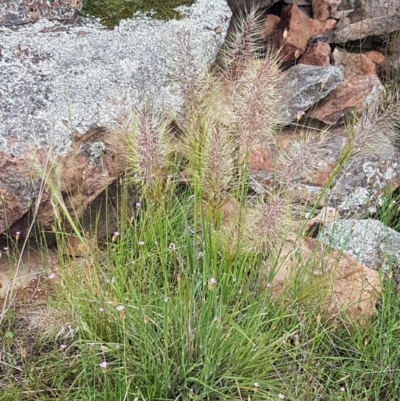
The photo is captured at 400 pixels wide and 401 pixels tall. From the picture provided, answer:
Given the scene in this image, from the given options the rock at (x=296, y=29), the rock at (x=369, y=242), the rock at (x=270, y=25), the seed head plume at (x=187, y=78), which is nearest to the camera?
the seed head plume at (x=187, y=78)

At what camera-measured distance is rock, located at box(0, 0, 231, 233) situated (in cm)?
262

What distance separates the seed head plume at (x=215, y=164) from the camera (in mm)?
1896

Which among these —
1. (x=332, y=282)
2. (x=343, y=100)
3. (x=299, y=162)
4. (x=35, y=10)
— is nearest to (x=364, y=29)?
(x=343, y=100)

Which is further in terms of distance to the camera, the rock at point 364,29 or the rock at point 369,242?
the rock at point 364,29

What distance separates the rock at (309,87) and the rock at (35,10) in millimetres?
1280

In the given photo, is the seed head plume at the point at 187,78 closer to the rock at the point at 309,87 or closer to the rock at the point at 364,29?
the rock at the point at 309,87

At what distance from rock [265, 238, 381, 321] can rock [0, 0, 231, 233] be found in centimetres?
85

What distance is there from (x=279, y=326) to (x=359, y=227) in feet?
2.65

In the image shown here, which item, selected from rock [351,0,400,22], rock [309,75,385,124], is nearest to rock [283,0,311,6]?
rock [351,0,400,22]

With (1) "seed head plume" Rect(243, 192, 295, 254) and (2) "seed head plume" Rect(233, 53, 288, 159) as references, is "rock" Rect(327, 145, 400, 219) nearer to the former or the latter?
(1) "seed head plume" Rect(243, 192, 295, 254)

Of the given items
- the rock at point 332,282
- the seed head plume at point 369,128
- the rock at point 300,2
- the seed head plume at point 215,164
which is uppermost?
the rock at point 300,2

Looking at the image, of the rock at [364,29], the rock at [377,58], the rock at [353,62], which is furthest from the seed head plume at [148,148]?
the rock at [377,58]

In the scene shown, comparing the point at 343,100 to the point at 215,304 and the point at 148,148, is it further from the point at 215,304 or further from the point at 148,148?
the point at 148,148

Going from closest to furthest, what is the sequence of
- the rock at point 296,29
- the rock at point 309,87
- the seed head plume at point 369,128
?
the seed head plume at point 369,128 < the rock at point 309,87 < the rock at point 296,29
